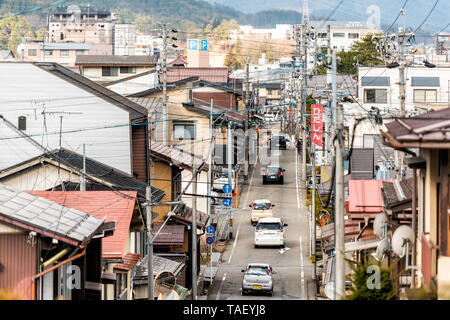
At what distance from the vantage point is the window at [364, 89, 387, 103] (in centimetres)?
5200

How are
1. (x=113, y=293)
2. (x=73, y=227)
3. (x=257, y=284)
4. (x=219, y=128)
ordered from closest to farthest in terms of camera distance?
(x=73, y=227) < (x=113, y=293) < (x=257, y=284) < (x=219, y=128)

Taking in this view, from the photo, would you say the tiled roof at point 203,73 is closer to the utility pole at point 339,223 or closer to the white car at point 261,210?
the white car at point 261,210

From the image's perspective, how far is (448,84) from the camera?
2047 inches

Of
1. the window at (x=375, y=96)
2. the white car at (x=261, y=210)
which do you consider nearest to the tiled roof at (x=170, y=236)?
the white car at (x=261, y=210)

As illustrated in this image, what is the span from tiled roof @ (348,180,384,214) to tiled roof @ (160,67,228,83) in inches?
1552

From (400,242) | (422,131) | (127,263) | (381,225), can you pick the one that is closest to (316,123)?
(127,263)

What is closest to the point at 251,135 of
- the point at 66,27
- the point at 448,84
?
the point at 448,84

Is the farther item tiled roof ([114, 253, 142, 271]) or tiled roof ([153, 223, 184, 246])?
tiled roof ([153, 223, 184, 246])

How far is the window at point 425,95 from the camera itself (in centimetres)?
5172

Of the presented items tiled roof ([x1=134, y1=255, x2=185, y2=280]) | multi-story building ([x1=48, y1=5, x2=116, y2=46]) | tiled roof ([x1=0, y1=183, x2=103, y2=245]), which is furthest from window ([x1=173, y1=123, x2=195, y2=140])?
multi-story building ([x1=48, y1=5, x2=116, y2=46])

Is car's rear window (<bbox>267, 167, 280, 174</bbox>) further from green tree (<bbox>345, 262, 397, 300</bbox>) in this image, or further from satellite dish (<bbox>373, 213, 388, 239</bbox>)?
green tree (<bbox>345, 262, 397, 300</bbox>)

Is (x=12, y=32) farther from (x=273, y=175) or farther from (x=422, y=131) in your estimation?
(x=422, y=131)
